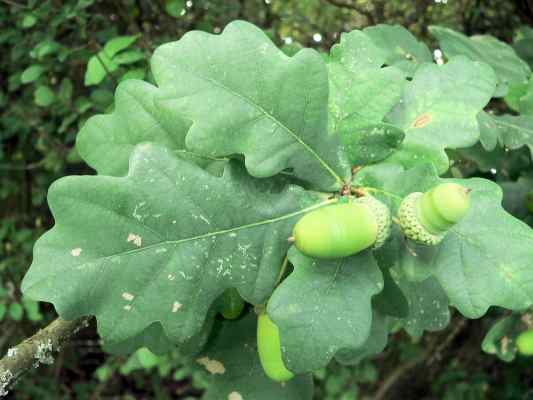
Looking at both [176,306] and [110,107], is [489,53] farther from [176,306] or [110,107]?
[176,306]

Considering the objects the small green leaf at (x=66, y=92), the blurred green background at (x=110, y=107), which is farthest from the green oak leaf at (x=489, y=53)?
the small green leaf at (x=66, y=92)

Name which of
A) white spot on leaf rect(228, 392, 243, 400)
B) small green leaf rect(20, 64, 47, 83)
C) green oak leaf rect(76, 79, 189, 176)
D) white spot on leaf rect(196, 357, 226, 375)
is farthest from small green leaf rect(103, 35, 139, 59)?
white spot on leaf rect(228, 392, 243, 400)

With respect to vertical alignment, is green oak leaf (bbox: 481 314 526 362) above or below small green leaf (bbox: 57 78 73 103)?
below

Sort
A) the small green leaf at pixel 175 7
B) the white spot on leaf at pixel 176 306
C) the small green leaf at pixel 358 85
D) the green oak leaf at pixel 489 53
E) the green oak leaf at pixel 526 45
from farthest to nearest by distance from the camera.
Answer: the green oak leaf at pixel 526 45 → the small green leaf at pixel 175 7 → the green oak leaf at pixel 489 53 → the small green leaf at pixel 358 85 → the white spot on leaf at pixel 176 306

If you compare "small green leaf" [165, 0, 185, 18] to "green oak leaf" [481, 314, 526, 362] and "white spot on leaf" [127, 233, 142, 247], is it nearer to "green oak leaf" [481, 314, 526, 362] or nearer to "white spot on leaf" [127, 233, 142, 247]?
"white spot on leaf" [127, 233, 142, 247]

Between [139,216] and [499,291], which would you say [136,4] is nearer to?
[139,216]

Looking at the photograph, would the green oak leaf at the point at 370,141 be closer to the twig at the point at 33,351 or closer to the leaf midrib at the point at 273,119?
the leaf midrib at the point at 273,119
